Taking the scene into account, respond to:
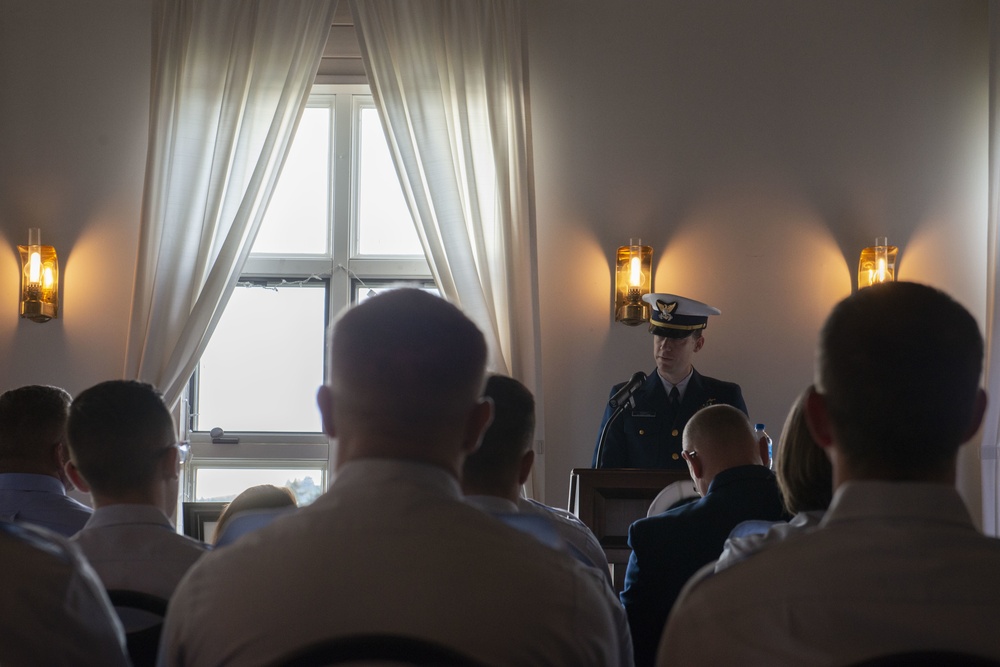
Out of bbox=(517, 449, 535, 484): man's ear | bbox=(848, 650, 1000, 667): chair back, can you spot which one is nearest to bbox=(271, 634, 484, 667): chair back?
bbox=(848, 650, 1000, 667): chair back

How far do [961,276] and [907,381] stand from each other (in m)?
4.48

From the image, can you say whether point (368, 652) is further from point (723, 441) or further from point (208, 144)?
point (208, 144)

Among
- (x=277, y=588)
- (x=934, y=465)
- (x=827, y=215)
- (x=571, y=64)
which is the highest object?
(x=571, y=64)

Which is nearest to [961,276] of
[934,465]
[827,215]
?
[827,215]

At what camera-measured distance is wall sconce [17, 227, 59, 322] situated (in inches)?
198

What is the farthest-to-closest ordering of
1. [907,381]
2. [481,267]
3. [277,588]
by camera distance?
[481,267]
[907,381]
[277,588]

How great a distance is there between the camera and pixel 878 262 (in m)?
5.01

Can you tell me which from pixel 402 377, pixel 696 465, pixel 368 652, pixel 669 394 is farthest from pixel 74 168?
pixel 368 652

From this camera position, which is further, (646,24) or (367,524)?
(646,24)

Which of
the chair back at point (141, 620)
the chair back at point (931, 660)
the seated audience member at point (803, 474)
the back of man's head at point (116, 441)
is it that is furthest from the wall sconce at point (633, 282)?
the chair back at point (931, 660)

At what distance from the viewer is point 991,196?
5.11 meters

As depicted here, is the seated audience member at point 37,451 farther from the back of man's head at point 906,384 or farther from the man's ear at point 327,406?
the back of man's head at point 906,384

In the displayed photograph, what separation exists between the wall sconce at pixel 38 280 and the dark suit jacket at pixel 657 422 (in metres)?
2.90

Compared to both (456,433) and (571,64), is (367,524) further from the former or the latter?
(571,64)
